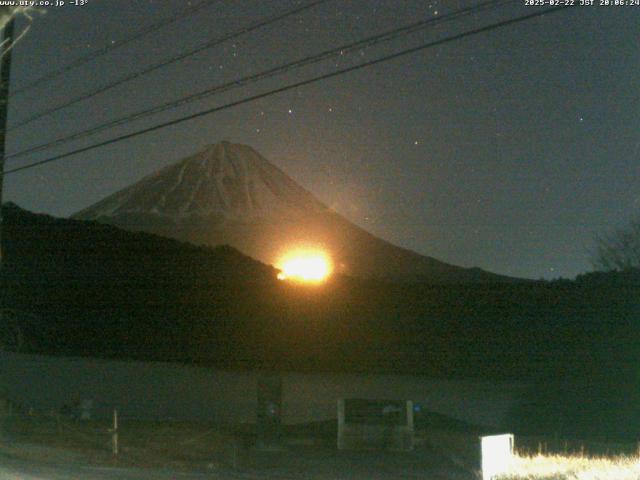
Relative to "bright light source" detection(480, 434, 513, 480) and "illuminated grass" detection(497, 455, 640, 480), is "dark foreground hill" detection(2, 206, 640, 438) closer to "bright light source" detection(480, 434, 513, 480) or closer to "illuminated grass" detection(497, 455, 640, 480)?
"illuminated grass" detection(497, 455, 640, 480)

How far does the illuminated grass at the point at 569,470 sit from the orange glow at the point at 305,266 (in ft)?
56.8

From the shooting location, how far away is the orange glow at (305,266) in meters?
31.9

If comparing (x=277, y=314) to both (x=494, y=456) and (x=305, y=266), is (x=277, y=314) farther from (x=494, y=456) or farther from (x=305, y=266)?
(x=494, y=456)

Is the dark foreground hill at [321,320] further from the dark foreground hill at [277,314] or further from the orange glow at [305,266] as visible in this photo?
the orange glow at [305,266]

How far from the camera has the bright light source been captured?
40.8ft

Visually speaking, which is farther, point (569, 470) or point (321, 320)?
point (321, 320)

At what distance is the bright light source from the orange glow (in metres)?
17.5

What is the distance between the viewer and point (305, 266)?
3981 cm

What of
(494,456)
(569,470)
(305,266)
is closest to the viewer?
(569,470)

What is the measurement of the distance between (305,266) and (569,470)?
91.0 ft

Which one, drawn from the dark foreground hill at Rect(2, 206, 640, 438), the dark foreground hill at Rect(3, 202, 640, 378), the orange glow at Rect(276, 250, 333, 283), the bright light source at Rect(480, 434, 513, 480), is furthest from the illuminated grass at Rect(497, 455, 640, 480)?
the orange glow at Rect(276, 250, 333, 283)

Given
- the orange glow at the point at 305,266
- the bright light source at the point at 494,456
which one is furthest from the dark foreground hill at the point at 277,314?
the bright light source at the point at 494,456

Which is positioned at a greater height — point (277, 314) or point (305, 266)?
point (305, 266)

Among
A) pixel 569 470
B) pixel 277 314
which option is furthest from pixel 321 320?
pixel 569 470
